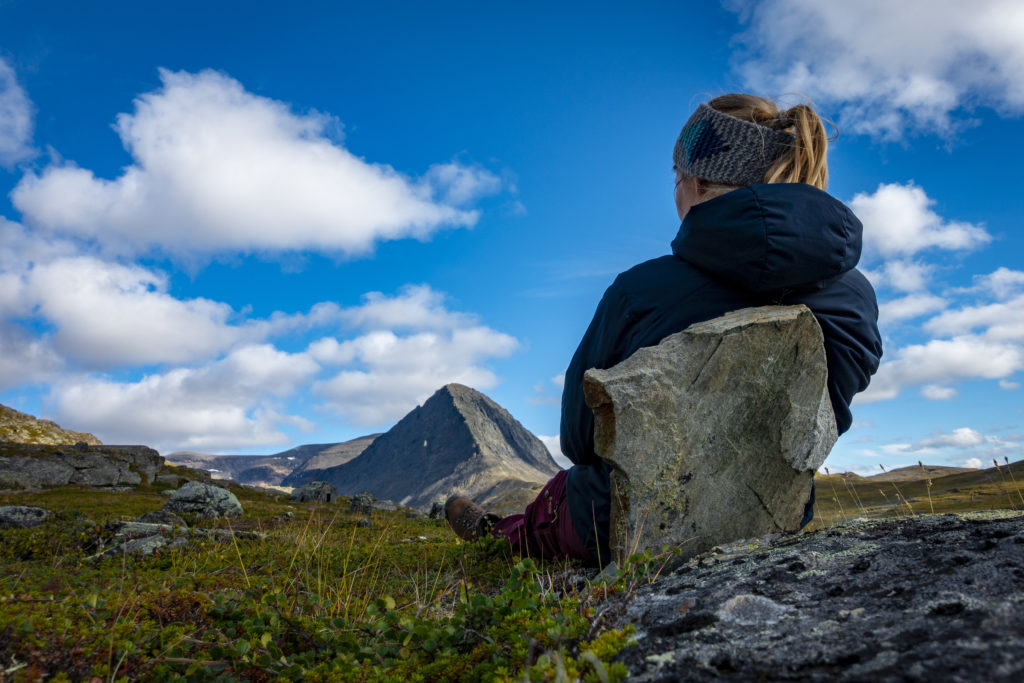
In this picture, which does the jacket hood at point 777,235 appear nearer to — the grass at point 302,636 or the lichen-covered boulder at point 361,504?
the grass at point 302,636

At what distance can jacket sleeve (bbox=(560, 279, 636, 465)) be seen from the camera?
4613 millimetres

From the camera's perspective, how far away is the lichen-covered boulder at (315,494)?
132 feet

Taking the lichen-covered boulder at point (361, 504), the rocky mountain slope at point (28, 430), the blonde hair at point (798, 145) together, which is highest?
the rocky mountain slope at point (28, 430)

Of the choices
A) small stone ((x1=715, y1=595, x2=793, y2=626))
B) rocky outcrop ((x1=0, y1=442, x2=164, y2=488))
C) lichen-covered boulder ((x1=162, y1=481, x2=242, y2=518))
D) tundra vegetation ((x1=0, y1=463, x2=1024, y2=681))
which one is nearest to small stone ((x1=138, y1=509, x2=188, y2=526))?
lichen-covered boulder ((x1=162, y1=481, x2=242, y2=518))

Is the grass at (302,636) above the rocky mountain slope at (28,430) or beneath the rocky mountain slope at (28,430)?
beneath

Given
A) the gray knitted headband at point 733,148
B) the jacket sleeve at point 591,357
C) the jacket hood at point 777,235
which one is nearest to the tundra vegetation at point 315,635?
the jacket sleeve at point 591,357

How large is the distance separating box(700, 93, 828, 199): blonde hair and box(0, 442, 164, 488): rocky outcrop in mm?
51106

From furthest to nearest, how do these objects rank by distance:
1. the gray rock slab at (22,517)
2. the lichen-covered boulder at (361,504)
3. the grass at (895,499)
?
the lichen-covered boulder at (361,504) → the gray rock slab at (22,517) → the grass at (895,499)

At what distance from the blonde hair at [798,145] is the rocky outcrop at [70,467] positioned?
5111 cm

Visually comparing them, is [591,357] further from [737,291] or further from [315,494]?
[315,494]

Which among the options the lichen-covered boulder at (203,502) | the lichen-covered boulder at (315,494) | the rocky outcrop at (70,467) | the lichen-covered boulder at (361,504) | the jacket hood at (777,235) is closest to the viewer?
the jacket hood at (777,235)

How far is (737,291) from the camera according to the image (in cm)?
442

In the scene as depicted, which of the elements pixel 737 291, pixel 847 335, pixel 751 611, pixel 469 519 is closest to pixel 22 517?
pixel 469 519

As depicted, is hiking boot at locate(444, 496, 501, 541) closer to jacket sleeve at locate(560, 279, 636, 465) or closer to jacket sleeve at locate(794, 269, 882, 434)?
jacket sleeve at locate(560, 279, 636, 465)
